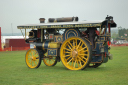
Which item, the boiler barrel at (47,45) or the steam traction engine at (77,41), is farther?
the boiler barrel at (47,45)

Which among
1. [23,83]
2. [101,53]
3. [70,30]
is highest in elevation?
[70,30]

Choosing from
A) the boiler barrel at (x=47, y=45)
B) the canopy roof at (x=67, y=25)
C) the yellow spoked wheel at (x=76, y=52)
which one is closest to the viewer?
the canopy roof at (x=67, y=25)

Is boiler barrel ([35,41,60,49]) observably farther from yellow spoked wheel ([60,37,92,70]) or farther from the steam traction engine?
yellow spoked wheel ([60,37,92,70])

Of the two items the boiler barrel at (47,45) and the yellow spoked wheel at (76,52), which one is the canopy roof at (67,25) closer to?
the yellow spoked wheel at (76,52)

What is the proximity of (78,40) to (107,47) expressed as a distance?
1671mm

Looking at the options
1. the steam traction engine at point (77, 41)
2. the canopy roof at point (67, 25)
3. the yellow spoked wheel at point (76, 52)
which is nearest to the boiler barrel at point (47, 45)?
the steam traction engine at point (77, 41)

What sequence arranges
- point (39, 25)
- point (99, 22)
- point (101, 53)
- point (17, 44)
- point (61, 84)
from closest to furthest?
point (61, 84)
point (99, 22)
point (101, 53)
point (39, 25)
point (17, 44)

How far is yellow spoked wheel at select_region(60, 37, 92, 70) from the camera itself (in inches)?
537

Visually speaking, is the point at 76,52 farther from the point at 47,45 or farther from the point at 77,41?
the point at 47,45

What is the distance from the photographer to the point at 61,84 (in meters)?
9.83

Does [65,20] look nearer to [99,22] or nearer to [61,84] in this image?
[99,22]

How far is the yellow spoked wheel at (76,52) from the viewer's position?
13.7 meters

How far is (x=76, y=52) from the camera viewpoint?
14.1 m

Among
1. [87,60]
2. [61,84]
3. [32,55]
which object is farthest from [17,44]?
[61,84]
